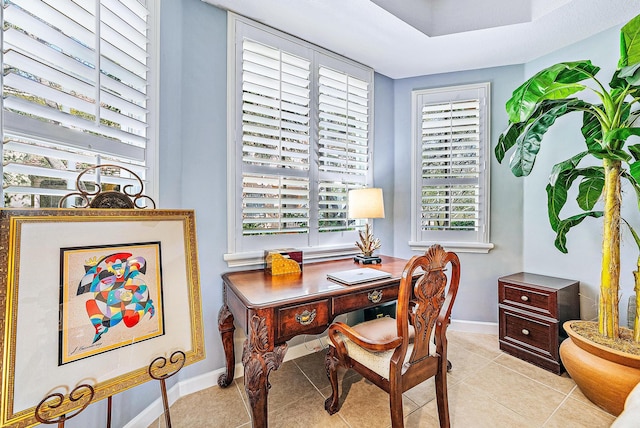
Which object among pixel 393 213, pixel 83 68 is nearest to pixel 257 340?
pixel 83 68

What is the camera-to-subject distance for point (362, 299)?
1.70m

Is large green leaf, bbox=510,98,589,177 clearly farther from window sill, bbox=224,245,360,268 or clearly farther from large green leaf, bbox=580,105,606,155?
window sill, bbox=224,245,360,268

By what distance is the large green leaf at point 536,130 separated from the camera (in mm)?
1866

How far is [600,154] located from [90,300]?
2795 millimetres

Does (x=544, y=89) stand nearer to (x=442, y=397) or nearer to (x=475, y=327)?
(x=442, y=397)

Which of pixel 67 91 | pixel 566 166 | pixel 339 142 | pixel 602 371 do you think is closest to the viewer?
pixel 67 91

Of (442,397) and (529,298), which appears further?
(529,298)

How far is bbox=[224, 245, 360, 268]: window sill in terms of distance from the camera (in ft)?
6.59

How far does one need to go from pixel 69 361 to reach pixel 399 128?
3.22m

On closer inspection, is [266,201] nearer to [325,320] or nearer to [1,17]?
[325,320]

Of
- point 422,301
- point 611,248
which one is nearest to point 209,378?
point 422,301

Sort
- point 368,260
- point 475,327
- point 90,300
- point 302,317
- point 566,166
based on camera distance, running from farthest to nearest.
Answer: point 475,327 → point 368,260 → point 566,166 → point 302,317 → point 90,300

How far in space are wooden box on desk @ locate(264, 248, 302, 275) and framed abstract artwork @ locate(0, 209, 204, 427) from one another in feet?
2.75

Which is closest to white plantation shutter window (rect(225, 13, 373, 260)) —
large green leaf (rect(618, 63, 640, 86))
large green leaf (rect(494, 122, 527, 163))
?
large green leaf (rect(494, 122, 527, 163))
